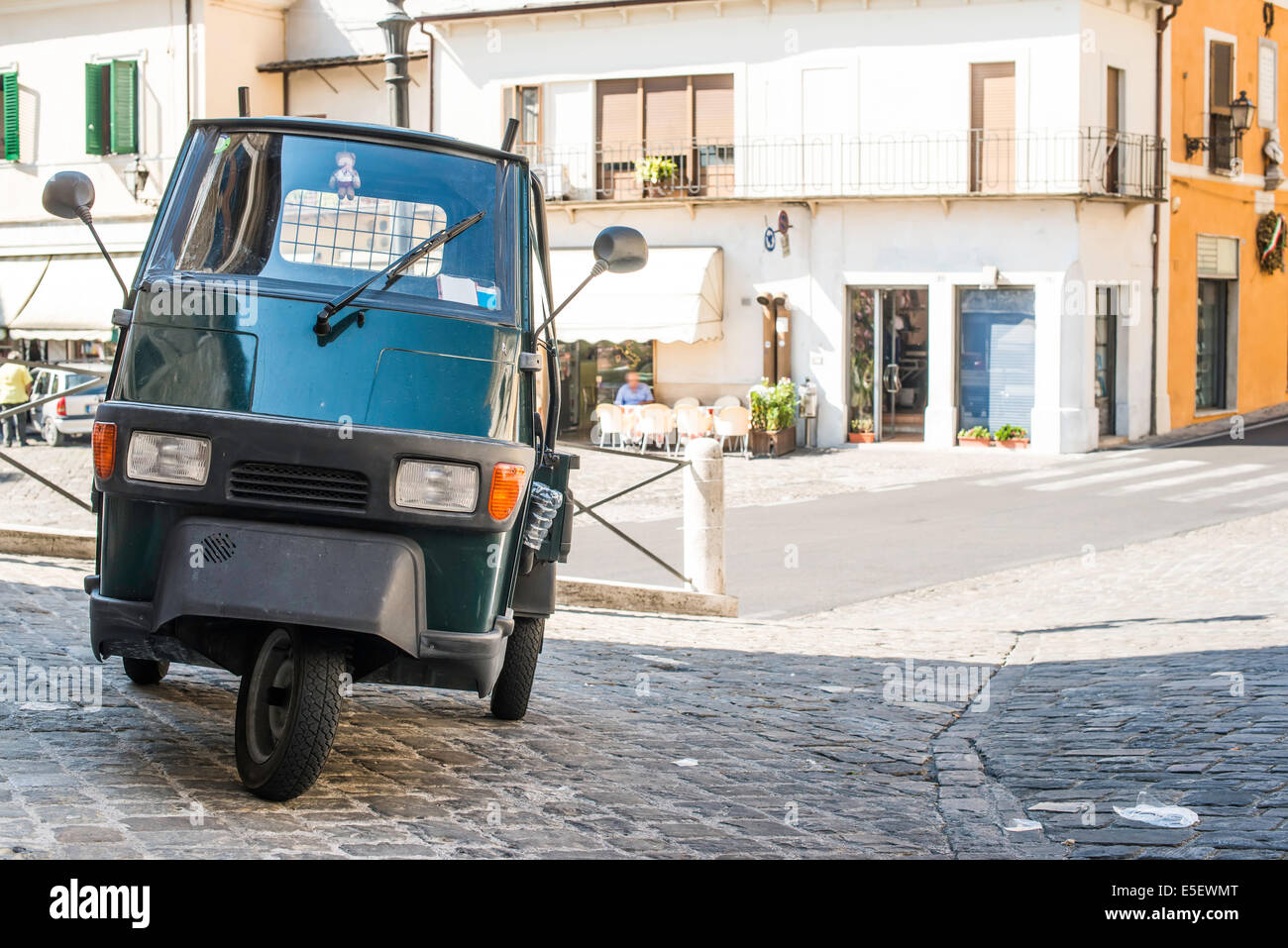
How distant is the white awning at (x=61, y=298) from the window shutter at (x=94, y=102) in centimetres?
236

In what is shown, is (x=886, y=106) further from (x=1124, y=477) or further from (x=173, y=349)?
(x=173, y=349)

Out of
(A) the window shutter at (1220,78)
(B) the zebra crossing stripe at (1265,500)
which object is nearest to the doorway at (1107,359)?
(A) the window shutter at (1220,78)

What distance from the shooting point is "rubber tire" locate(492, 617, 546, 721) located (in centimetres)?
661

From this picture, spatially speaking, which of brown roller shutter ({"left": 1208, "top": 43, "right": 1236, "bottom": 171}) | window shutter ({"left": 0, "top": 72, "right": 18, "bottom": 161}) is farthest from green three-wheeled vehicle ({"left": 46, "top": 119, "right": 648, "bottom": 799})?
window shutter ({"left": 0, "top": 72, "right": 18, "bottom": 161})

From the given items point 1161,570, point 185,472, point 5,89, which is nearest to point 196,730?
point 185,472

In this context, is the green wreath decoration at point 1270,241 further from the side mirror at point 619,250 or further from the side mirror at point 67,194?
the side mirror at point 67,194

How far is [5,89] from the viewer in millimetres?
33375

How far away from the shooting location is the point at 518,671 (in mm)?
6734

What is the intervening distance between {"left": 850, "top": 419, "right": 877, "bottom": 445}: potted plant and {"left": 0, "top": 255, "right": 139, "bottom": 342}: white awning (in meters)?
14.1

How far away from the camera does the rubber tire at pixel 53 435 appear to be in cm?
2738

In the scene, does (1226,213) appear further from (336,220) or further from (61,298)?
(336,220)

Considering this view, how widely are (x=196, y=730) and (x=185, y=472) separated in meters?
1.60

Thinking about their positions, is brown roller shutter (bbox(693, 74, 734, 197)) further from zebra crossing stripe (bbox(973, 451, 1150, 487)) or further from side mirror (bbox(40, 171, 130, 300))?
side mirror (bbox(40, 171, 130, 300))

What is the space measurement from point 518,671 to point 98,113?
93.5ft
